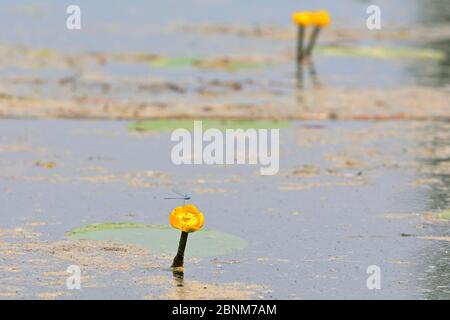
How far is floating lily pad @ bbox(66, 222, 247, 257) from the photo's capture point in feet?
22.8

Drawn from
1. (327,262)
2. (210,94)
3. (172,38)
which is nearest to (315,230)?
(327,262)

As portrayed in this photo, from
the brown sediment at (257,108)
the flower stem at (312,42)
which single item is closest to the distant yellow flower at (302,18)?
the flower stem at (312,42)

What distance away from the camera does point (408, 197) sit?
8.31 m

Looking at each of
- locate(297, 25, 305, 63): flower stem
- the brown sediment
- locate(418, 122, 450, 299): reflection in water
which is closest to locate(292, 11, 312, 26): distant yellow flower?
locate(297, 25, 305, 63): flower stem

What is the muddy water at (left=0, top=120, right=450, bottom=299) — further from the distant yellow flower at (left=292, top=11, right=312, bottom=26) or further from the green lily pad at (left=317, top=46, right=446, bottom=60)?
the green lily pad at (left=317, top=46, right=446, bottom=60)

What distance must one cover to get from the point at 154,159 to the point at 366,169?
1.34 m

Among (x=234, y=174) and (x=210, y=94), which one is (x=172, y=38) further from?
(x=234, y=174)

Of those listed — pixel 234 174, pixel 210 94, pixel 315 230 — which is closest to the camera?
pixel 315 230

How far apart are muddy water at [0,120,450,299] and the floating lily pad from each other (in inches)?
3.5

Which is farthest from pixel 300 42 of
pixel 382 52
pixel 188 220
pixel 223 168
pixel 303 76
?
pixel 188 220

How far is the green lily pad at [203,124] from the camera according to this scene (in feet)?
33.5

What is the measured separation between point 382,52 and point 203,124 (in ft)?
14.8

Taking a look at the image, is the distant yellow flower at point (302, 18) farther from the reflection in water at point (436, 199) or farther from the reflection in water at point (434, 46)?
the reflection in water at point (436, 199)
